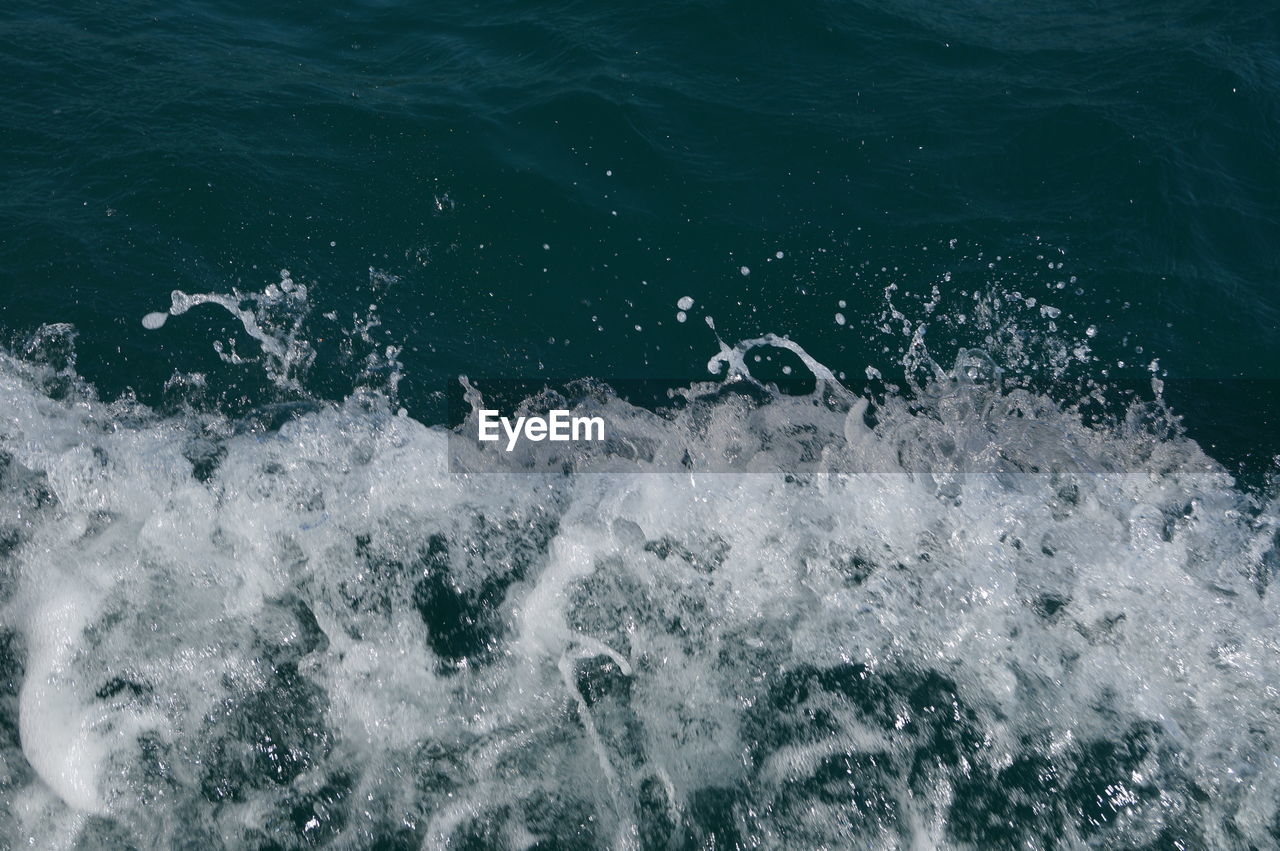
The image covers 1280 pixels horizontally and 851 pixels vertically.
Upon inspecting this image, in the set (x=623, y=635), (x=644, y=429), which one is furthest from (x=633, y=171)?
(x=623, y=635)

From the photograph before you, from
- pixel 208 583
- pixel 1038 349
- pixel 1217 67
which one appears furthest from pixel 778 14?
pixel 208 583

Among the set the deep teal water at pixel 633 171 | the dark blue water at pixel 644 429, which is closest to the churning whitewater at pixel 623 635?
the dark blue water at pixel 644 429

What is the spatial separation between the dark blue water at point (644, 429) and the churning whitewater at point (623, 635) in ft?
0.09

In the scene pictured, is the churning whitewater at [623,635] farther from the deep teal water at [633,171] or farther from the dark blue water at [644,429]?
the deep teal water at [633,171]

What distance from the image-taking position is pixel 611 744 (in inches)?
186

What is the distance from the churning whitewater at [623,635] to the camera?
4.46m

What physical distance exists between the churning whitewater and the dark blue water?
1.0 inches

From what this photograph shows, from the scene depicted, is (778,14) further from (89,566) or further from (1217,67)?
(89,566)

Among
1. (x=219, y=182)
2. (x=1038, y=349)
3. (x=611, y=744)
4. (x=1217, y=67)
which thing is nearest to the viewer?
(x=611, y=744)

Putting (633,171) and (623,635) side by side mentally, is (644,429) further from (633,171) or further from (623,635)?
(633,171)

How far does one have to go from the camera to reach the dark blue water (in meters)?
4.58

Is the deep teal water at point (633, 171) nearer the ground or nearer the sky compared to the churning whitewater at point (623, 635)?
nearer the sky

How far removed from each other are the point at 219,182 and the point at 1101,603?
24.3 ft

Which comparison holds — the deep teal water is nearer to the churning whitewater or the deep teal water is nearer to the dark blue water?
the dark blue water
